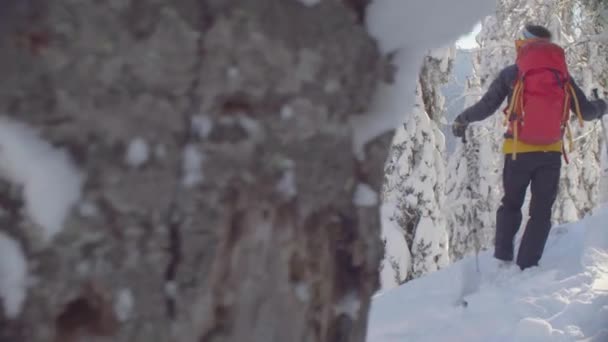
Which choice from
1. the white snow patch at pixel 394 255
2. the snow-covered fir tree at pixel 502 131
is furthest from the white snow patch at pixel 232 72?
the white snow patch at pixel 394 255

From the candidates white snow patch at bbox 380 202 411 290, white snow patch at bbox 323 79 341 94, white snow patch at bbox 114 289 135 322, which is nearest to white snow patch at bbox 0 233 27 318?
white snow patch at bbox 114 289 135 322

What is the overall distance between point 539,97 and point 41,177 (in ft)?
14.1

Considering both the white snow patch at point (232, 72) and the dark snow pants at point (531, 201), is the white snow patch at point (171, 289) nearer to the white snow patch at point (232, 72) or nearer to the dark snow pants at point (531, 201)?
the white snow patch at point (232, 72)

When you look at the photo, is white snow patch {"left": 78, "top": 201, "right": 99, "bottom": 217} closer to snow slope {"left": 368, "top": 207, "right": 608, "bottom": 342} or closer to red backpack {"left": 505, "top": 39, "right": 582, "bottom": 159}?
snow slope {"left": 368, "top": 207, "right": 608, "bottom": 342}

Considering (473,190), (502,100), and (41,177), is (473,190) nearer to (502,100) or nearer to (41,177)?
(502,100)

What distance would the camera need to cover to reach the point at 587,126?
47.1ft

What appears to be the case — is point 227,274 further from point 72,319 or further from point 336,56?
point 336,56

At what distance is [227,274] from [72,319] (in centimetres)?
25

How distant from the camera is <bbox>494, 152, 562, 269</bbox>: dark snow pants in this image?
4.95 m

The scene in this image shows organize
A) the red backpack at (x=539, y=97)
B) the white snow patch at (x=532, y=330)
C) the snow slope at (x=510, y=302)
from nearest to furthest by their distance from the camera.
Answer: the white snow patch at (x=532, y=330), the snow slope at (x=510, y=302), the red backpack at (x=539, y=97)

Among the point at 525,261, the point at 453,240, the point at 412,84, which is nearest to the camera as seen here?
the point at 412,84

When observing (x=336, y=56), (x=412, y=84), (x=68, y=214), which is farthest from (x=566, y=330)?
(x=68, y=214)

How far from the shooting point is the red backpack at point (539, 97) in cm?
479

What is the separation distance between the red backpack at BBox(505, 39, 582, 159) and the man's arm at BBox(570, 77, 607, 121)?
16 centimetres
